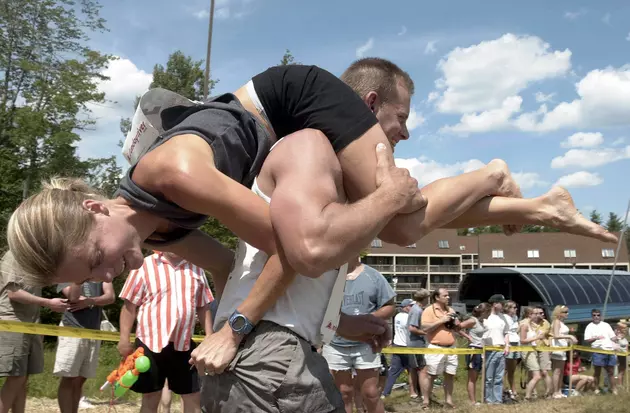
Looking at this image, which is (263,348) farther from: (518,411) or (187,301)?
(518,411)

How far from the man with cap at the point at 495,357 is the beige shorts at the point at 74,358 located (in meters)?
6.74

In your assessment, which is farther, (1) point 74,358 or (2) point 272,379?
(1) point 74,358

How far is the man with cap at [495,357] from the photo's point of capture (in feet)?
34.0

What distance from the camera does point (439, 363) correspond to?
30.5 ft

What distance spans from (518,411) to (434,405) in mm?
1306

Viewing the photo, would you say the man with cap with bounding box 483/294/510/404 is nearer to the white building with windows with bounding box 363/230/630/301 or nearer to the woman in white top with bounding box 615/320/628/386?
the woman in white top with bounding box 615/320/628/386

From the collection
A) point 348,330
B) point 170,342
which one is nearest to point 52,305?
point 170,342

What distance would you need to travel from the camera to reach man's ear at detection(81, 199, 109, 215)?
1939 mm

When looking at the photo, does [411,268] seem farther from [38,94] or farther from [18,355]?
[18,355]

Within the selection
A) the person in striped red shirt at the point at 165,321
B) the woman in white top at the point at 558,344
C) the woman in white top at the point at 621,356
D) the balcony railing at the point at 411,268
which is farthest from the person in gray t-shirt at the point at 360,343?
the balcony railing at the point at 411,268

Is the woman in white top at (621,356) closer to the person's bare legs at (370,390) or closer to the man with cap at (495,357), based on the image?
the man with cap at (495,357)

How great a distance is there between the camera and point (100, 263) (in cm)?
199

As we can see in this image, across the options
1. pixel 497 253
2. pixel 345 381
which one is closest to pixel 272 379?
pixel 345 381

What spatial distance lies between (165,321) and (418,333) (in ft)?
16.6
